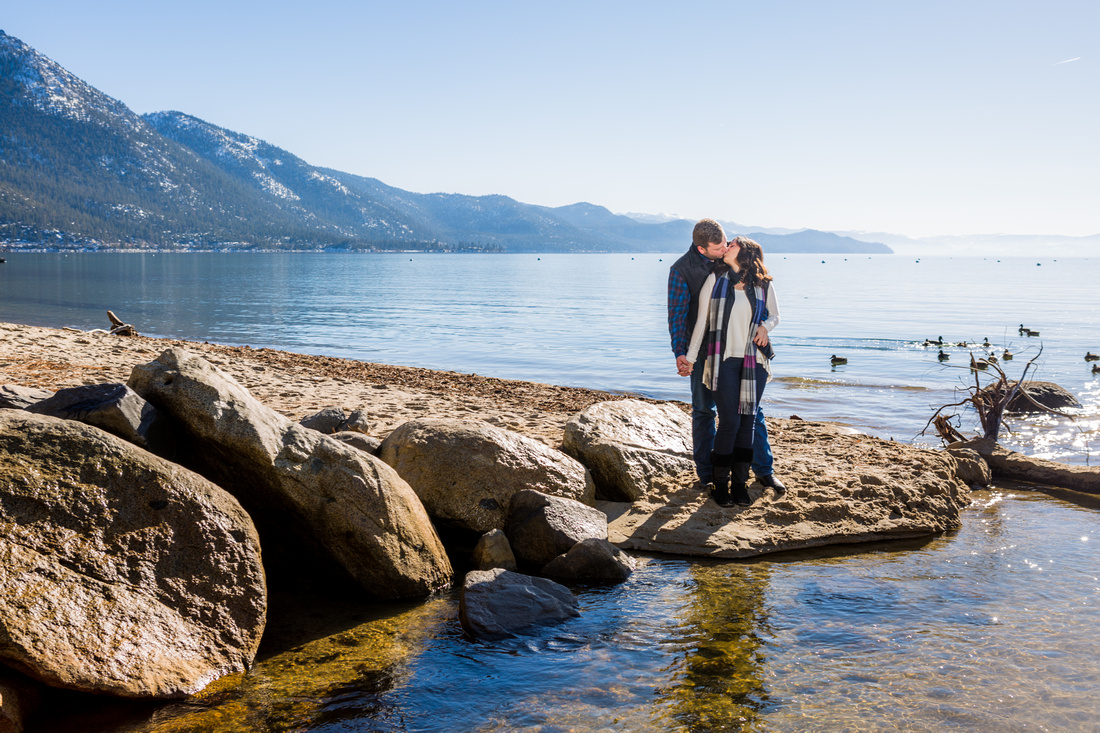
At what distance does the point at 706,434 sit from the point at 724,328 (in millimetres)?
1199

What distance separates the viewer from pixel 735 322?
6820 millimetres

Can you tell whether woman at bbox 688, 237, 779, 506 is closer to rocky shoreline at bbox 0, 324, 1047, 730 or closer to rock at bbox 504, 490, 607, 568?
rocky shoreline at bbox 0, 324, 1047, 730

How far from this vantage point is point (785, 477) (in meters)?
8.10

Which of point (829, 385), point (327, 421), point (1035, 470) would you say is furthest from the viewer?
point (829, 385)

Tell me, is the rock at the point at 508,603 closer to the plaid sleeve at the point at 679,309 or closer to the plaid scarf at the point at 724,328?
the plaid scarf at the point at 724,328

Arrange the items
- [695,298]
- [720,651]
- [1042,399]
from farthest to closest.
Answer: [1042,399] → [695,298] → [720,651]

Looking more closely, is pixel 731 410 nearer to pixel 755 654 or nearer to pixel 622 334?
pixel 755 654

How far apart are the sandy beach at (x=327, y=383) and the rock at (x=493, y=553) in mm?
3030

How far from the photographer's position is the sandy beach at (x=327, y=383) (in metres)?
11.3

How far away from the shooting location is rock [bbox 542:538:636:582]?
609 cm

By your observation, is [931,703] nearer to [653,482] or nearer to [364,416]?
[653,482]

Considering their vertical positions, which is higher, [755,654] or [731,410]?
[731,410]

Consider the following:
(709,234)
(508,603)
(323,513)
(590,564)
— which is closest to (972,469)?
(709,234)

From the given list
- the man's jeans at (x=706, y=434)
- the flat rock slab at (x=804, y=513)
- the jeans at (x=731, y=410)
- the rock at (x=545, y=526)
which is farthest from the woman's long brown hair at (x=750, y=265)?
the rock at (x=545, y=526)
